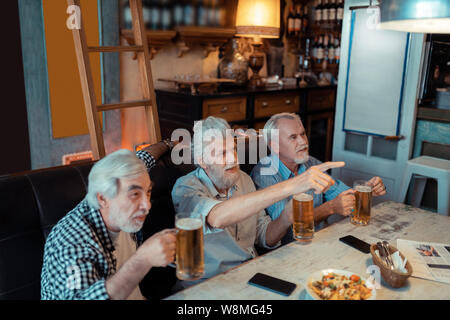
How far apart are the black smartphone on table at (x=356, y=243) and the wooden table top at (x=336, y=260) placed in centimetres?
2

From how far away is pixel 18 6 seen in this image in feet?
9.93

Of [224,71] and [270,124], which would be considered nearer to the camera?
[270,124]

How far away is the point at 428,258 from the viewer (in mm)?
1490

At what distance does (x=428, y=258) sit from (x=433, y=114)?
2.12 meters

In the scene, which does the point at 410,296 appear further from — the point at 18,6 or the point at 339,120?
the point at 18,6

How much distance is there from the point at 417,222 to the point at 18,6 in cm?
295

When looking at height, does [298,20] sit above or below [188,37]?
above

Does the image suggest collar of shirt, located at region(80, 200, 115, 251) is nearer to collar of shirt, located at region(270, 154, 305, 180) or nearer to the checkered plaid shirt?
the checkered plaid shirt

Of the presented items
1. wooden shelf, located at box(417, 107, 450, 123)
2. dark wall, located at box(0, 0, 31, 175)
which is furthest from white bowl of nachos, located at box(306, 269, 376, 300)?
dark wall, located at box(0, 0, 31, 175)

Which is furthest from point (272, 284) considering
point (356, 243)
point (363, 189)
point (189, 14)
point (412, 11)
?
point (189, 14)

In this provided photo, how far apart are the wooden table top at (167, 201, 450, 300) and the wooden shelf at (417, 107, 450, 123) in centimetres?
151

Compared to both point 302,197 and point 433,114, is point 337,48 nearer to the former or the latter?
point 433,114

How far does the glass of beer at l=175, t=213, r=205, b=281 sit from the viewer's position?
3.91ft
